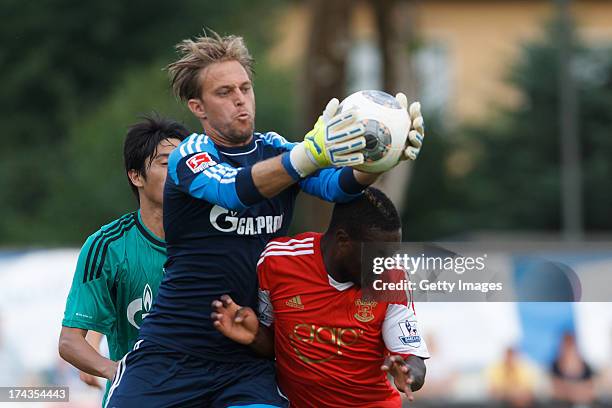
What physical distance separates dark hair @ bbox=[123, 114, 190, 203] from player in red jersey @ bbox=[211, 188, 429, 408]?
1229 mm

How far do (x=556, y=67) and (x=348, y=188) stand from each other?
89.7ft

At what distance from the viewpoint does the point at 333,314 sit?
600 cm

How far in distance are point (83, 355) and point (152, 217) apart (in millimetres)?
822

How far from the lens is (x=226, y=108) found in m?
5.93

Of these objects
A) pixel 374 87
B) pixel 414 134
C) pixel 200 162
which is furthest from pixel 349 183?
pixel 374 87

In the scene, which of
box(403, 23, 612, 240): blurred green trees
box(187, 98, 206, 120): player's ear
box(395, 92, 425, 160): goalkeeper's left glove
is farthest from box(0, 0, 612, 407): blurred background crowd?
box(395, 92, 425, 160): goalkeeper's left glove

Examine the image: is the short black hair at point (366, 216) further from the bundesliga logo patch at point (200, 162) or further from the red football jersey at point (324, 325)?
the bundesliga logo patch at point (200, 162)

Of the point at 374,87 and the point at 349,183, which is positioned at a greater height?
the point at 374,87

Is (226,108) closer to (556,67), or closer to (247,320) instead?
(247,320)

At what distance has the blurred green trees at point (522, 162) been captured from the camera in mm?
31484

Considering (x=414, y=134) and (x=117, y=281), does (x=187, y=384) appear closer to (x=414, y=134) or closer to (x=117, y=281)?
(x=117, y=281)

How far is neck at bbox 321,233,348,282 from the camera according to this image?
5984mm

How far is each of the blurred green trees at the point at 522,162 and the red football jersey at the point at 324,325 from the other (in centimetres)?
2538

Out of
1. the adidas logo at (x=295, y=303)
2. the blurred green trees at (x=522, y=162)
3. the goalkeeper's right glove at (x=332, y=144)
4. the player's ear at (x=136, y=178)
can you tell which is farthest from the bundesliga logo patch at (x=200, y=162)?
the blurred green trees at (x=522, y=162)
